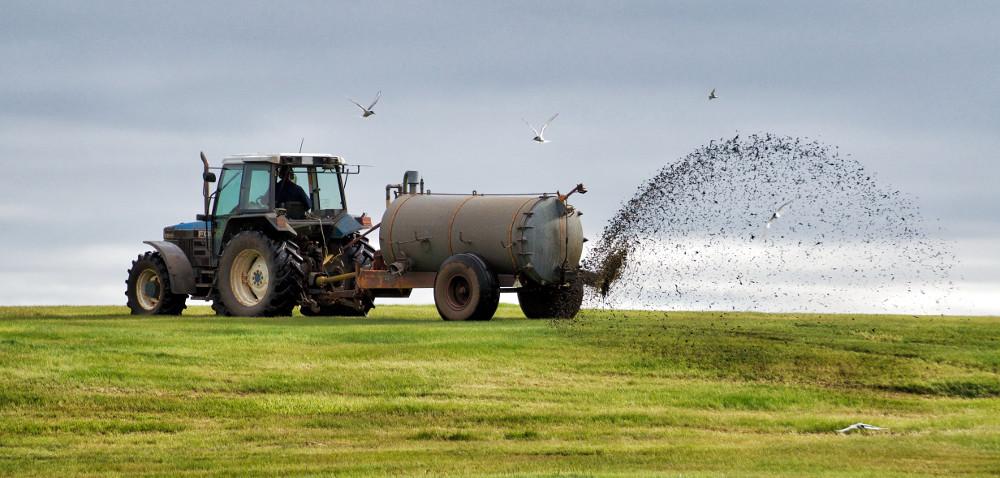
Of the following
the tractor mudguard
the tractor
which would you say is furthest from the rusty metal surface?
the tractor mudguard

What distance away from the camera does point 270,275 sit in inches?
1141

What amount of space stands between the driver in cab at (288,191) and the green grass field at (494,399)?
430 cm

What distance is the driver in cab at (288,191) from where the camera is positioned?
A: 1185 inches

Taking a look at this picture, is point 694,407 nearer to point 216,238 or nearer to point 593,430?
point 593,430

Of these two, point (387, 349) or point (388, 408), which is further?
point (387, 349)

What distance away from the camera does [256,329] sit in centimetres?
2475

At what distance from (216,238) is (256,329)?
6.38m

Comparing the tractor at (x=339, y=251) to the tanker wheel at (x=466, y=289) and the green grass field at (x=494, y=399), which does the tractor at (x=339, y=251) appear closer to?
the tanker wheel at (x=466, y=289)

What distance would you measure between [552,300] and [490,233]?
9.04ft

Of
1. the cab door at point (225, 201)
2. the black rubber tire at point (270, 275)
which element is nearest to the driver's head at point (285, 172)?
the cab door at point (225, 201)

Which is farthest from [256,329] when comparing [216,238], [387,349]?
[216,238]

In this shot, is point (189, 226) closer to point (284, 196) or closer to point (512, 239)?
point (284, 196)

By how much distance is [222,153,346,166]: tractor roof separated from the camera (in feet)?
97.3

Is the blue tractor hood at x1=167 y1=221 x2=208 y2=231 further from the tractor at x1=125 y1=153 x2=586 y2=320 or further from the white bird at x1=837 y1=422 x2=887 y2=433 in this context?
the white bird at x1=837 y1=422 x2=887 y2=433
